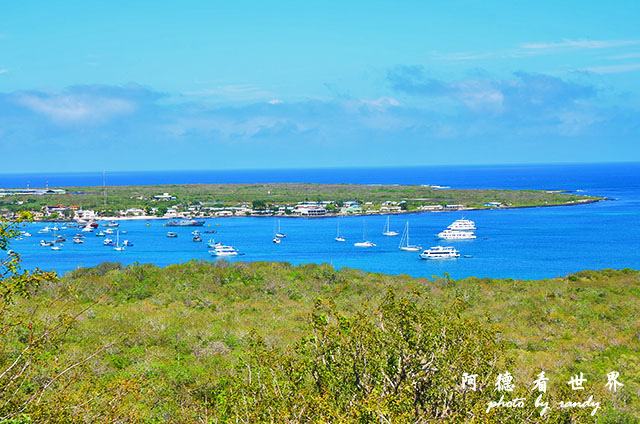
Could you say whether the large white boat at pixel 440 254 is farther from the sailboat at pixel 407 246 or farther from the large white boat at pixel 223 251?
the large white boat at pixel 223 251

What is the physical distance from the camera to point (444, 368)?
8.41 metres

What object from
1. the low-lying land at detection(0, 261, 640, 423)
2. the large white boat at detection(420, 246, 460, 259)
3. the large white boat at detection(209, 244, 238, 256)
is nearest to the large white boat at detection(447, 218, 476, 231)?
the large white boat at detection(420, 246, 460, 259)

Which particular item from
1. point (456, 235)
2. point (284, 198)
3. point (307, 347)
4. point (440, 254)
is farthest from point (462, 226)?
point (307, 347)

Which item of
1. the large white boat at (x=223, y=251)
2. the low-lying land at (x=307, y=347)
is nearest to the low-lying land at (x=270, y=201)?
the large white boat at (x=223, y=251)

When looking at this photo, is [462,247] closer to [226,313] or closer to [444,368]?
[226,313]

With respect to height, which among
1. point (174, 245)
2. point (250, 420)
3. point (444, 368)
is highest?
point (444, 368)

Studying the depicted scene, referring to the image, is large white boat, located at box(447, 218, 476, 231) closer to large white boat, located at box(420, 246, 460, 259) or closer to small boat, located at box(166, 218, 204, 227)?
large white boat, located at box(420, 246, 460, 259)

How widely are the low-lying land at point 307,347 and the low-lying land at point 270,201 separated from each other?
75928mm

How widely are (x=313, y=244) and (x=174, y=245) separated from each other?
58.1ft

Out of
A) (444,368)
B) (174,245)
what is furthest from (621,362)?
(174,245)

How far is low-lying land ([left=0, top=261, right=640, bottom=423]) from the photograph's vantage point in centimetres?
811

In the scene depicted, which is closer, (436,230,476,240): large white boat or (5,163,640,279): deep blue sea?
(5,163,640,279): deep blue sea

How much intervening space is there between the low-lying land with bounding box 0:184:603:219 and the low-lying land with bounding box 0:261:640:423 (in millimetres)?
75928

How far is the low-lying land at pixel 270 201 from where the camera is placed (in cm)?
10869
